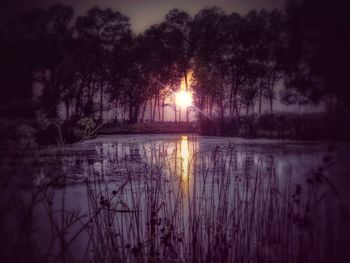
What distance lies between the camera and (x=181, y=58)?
2838 millimetres

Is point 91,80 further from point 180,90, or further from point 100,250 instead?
point 100,250

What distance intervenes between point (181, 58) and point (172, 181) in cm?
82

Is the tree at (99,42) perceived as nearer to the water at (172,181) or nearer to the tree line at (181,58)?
the tree line at (181,58)

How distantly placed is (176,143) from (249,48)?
0.78 metres

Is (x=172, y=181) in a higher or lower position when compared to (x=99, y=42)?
lower

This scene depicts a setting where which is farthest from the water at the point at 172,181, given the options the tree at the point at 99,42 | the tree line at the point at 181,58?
the tree at the point at 99,42

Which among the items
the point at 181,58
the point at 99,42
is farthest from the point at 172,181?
the point at 99,42

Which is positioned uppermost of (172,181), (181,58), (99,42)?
(99,42)

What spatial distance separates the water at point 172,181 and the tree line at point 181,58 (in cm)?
24

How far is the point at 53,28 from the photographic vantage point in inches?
109

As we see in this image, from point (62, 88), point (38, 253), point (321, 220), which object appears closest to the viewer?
point (38, 253)

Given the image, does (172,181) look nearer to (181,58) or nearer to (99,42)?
(181,58)

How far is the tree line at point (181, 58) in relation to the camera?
107 inches

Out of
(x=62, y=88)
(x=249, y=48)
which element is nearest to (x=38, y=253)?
(x=62, y=88)
